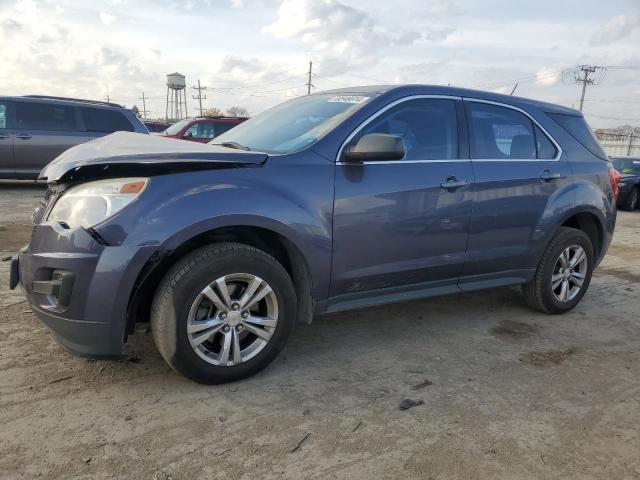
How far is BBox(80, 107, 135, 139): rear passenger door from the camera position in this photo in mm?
10688

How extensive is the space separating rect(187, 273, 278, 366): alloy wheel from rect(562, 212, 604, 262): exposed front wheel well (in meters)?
2.99

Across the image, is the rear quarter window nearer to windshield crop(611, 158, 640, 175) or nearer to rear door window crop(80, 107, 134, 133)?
rear door window crop(80, 107, 134, 133)

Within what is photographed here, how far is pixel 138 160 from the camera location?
8.77 ft

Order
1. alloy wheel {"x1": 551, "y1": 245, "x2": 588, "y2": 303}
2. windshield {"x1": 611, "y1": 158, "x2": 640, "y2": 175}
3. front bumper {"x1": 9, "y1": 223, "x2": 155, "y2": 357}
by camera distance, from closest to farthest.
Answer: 1. front bumper {"x1": 9, "y1": 223, "x2": 155, "y2": 357}
2. alloy wheel {"x1": 551, "y1": 245, "x2": 588, "y2": 303}
3. windshield {"x1": 611, "y1": 158, "x2": 640, "y2": 175}

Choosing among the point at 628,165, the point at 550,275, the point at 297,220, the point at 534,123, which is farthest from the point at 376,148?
the point at 628,165

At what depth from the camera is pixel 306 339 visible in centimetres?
373

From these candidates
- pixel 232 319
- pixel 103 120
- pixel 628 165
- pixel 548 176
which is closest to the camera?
pixel 232 319

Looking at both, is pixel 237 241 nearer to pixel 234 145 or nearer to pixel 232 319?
pixel 232 319

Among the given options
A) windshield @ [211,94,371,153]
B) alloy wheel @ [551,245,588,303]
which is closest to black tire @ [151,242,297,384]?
windshield @ [211,94,371,153]

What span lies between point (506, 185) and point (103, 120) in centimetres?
927

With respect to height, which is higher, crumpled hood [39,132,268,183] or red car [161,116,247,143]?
red car [161,116,247,143]

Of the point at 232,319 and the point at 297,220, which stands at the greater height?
the point at 297,220

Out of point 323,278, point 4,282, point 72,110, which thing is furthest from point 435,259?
point 72,110

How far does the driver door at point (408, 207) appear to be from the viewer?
3.25 meters
